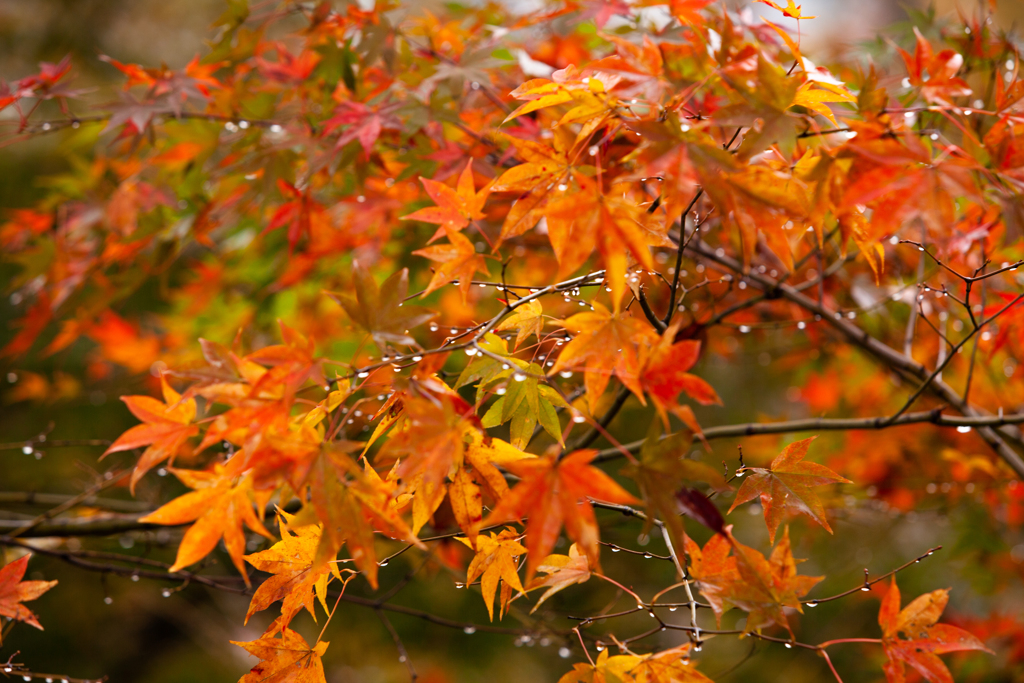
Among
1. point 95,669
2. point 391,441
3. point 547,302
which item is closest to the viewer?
point 391,441

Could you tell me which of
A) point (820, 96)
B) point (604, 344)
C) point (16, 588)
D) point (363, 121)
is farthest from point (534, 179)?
point (16, 588)

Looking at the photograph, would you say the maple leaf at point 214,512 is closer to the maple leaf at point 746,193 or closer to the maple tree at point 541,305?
the maple tree at point 541,305

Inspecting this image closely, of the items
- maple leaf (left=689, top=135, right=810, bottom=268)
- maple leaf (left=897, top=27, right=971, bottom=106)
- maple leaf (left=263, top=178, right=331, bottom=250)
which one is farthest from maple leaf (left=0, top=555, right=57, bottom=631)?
maple leaf (left=897, top=27, right=971, bottom=106)

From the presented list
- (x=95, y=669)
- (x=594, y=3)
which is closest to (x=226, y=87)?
(x=594, y=3)

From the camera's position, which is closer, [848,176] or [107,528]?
[848,176]

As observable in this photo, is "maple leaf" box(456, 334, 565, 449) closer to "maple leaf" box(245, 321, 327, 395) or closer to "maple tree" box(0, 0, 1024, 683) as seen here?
"maple tree" box(0, 0, 1024, 683)

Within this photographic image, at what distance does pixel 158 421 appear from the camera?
71 cm

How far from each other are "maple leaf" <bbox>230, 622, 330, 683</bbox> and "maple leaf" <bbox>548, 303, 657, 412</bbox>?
0.45m

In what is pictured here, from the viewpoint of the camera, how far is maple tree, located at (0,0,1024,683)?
596mm

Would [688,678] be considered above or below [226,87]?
below

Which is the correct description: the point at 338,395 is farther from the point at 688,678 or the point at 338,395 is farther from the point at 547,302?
the point at 547,302

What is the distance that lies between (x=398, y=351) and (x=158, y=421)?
30 cm

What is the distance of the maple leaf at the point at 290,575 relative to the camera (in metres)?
0.72

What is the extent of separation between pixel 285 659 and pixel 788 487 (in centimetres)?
64
